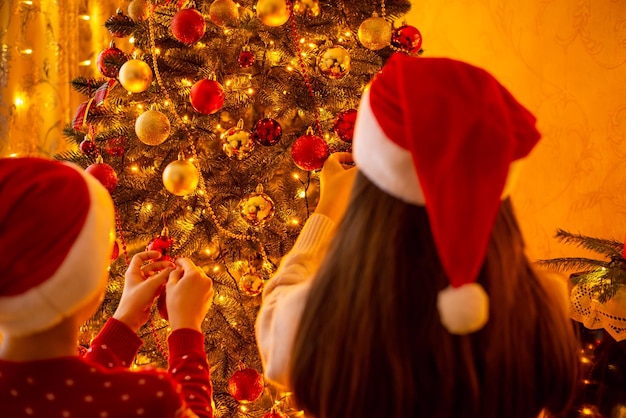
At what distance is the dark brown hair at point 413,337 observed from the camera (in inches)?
32.5

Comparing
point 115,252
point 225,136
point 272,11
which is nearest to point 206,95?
point 225,136

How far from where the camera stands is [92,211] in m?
0.94

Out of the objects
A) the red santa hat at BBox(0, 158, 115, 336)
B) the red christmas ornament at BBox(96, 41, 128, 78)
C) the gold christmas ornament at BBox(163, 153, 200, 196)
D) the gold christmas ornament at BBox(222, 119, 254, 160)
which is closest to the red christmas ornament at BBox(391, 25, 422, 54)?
the gold christmas ornament at BBox(222, 119, 254, 160)

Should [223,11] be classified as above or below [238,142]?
above

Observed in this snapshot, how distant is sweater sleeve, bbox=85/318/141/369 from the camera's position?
1120 mm

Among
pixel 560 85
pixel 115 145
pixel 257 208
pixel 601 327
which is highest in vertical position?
pixel 560 85

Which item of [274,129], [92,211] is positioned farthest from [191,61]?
[92,211]

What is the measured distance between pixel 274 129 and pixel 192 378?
622 mm

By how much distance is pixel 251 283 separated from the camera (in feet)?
5.20

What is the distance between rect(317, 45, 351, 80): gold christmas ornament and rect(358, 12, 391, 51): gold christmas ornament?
0.24 ft

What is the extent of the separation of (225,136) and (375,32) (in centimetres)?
41

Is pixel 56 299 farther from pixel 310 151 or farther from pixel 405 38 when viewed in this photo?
pixel 405 38

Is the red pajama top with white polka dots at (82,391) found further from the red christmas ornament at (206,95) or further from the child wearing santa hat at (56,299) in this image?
the red christmas ornament at (206,95)

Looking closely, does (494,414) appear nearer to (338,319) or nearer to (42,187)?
(338,319)
